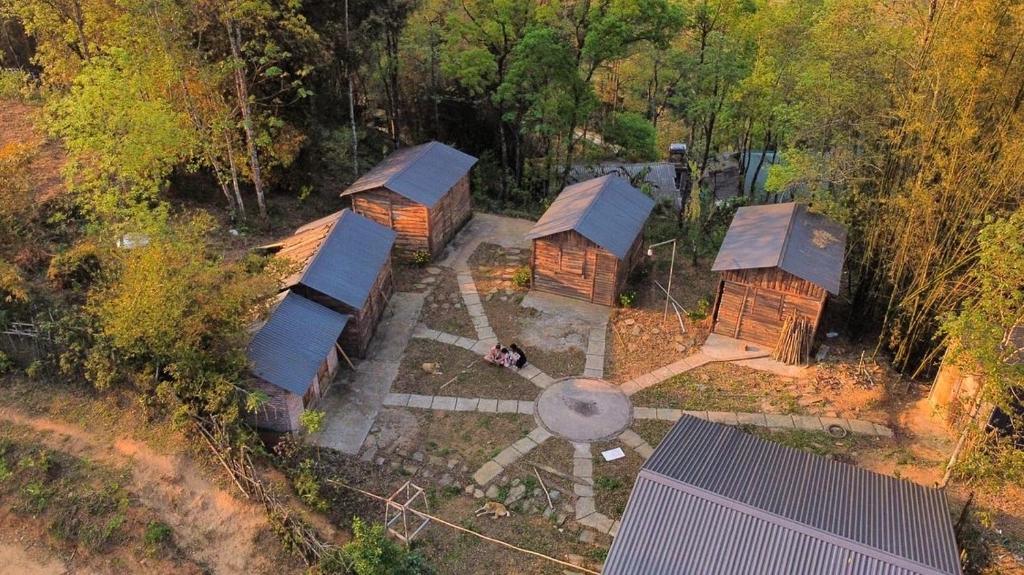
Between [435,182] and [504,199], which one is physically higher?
A: [435,182]

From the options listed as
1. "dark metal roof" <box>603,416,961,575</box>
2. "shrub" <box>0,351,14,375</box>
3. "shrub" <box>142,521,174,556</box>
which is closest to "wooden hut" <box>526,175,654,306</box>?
"dark metal roof" <box>603,416,961,575</box>

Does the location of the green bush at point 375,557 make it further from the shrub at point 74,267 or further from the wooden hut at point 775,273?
the wooden hut at point 775,273

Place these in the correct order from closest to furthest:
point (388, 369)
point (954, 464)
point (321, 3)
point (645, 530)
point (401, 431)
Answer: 1. point (645, 530)
2. point (954, 464)
3. point (401, 431)
4. point (388, 369)
5. point (321, 3)

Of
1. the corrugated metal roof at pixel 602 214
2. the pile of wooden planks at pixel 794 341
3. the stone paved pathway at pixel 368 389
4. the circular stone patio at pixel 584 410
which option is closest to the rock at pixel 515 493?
the circular stone patio at pixel 584 410

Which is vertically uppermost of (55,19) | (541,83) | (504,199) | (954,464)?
(55,19)

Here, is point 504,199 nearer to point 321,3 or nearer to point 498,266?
point 498,266

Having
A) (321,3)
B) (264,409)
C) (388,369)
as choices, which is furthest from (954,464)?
(321,3)

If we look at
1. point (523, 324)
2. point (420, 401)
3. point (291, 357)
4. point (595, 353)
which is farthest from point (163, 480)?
point (595, 353)
